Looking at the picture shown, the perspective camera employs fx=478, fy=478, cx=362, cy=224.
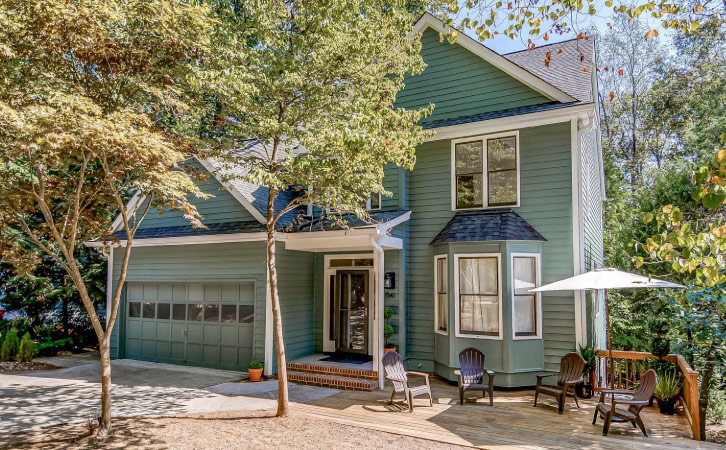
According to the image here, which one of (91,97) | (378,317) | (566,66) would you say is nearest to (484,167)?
(566,66)

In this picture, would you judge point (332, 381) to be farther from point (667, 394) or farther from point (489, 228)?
point (667, 394)

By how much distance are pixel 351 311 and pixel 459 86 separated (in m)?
5.91

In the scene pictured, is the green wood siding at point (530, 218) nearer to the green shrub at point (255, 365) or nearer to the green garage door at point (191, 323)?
the green shrub at point (255, 365)

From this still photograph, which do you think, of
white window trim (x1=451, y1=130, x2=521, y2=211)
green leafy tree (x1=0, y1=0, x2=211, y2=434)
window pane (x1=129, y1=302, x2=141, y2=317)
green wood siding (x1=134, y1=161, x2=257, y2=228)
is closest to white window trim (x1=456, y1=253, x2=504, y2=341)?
white window trim (x1=451, y1=130, x2=521, y2=211)

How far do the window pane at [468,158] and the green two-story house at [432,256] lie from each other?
25mm

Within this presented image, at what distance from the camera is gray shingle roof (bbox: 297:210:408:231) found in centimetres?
996

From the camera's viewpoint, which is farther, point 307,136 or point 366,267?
point 366,267

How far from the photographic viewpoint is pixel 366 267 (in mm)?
11375

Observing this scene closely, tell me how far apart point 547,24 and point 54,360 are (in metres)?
14.3

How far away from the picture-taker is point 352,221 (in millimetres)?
10359

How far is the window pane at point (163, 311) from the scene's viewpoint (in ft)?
40.7

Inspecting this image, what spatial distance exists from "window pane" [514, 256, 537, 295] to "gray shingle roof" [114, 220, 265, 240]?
18.1 feet

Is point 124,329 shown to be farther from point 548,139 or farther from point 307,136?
point 548,139

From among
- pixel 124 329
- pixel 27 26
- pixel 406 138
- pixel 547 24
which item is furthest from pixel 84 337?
pixel 547 24
